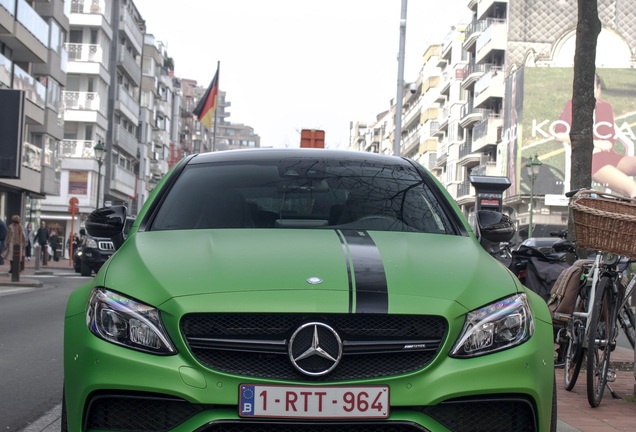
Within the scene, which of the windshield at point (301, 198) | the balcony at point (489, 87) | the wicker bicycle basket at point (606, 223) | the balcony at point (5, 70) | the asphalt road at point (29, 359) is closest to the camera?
the windshield at point (301, 198)

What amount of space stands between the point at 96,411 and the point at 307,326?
0.82 metres

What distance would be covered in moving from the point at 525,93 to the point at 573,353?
58496 millimetres

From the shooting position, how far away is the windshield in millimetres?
5160

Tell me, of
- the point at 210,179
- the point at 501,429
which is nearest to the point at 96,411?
the point at 501,429

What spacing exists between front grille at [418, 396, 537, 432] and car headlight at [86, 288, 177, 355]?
3.12 feet

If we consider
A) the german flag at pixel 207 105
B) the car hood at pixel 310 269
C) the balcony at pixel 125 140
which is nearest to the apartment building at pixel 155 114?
the balcony at pixel 125 140

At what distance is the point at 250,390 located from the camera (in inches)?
145

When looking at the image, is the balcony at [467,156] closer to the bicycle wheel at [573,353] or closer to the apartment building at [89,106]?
the apartment building at [89,106]

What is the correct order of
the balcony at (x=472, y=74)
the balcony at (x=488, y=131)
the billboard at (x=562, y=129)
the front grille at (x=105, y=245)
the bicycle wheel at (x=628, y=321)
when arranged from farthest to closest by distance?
1. the balcony at (x=472, y=74)
2. the balcony at (x=488, y=131)
3. the billboard at (x=562, y=129)
4. the front grille at (x=105, y=245)
5. the bicycle wheel at (x=628, y=321)

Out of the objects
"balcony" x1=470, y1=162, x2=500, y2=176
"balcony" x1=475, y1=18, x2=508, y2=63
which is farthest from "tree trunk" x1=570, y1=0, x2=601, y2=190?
"balcony" x1=475, y1=18, x2=508, y2=63

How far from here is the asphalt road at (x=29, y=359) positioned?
6852mm

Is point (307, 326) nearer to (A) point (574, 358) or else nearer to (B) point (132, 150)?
(A) point (574, 358)

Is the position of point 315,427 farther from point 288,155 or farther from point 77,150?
point 77,150

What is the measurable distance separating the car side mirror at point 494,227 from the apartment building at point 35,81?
113 feet
